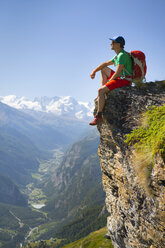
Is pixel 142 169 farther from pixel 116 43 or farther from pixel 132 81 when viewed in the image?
pixel 116 43

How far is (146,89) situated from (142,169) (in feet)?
18.0

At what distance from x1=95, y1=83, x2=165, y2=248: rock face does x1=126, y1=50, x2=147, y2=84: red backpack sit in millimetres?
606

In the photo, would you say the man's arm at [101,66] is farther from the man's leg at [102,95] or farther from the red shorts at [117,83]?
the man's leg at [102,95]

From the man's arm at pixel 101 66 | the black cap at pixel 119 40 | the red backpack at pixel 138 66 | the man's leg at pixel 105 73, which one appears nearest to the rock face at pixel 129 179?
the red backpack at pixel 138 66

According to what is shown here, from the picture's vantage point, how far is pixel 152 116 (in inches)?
354

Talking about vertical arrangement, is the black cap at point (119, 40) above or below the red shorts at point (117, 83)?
above

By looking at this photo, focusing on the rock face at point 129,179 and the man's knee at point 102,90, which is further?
the man's knee at point 102,90

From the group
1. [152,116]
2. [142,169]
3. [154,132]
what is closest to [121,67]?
[152,116]

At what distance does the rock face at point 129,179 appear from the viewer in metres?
7.44

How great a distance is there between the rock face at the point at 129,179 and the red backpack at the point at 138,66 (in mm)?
606

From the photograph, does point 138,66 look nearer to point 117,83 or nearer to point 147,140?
point 117,83

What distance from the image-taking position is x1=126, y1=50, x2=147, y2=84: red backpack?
10336 mm

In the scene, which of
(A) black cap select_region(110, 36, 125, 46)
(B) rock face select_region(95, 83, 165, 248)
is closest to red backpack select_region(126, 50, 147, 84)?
(B) rock face select_region(95, 83, 165, 248)

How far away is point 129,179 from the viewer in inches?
364
